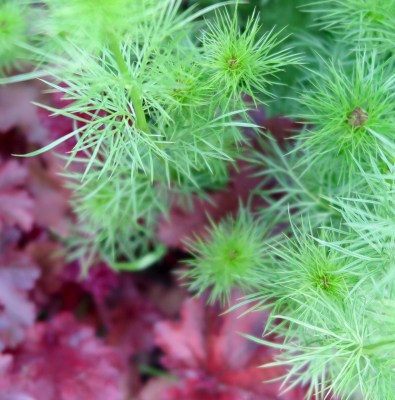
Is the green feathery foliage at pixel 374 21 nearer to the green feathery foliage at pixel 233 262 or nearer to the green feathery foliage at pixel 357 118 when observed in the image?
the green feathery foliage at pixel 357 118

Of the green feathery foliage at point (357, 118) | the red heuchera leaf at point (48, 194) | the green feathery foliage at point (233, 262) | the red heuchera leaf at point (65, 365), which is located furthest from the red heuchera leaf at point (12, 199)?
the green feathery foliage at point (357, 118)

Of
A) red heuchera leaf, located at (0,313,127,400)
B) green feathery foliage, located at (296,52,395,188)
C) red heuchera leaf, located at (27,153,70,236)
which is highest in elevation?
green feathery foliage, located at (296,52,395,188)

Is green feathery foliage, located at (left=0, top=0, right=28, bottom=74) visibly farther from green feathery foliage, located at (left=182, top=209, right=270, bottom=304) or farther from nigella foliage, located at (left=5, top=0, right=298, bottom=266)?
green feathery foliage, located at (left=182, top=209, right=270, bottom=304)

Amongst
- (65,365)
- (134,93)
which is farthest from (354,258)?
(65,365)

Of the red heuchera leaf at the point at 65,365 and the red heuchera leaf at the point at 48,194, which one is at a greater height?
the red heuchera leaf at the point at 48,194

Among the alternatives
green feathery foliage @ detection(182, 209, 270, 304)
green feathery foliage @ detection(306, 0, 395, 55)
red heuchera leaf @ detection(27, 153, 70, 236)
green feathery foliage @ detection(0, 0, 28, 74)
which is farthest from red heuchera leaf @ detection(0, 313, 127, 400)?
green feathery foliage @ detection(306, 0, 395, 55)

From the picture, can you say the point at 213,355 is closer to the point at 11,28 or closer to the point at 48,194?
the point at 48,194
